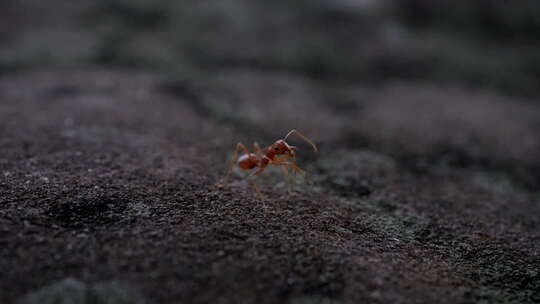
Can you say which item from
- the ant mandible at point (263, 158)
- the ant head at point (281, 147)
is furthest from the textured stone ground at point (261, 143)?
Result: the ant head at point (281, 147)

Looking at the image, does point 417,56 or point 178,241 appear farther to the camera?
point 417,56

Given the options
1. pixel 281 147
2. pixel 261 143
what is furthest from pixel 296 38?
pixel 281 147

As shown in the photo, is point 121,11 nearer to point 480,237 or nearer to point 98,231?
point 98,231

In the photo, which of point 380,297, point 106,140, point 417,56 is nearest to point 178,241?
point 380,297

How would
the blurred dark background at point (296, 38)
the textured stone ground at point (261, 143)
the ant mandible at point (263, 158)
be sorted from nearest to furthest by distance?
the textured stone ground at point (261, 143)
the ant mandible at point (263, 158)
the blurred dark background at point (296, 38)

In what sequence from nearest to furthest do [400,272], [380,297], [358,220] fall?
[380,297], [400,272], [358,220]

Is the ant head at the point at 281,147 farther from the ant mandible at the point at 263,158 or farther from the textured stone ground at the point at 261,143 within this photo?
the textured stone ground at the point at 261,143

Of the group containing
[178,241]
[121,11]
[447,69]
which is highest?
[121,11]

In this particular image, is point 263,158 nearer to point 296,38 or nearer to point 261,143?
point 261,143

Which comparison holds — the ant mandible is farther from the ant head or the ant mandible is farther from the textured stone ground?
the textured stone ground
